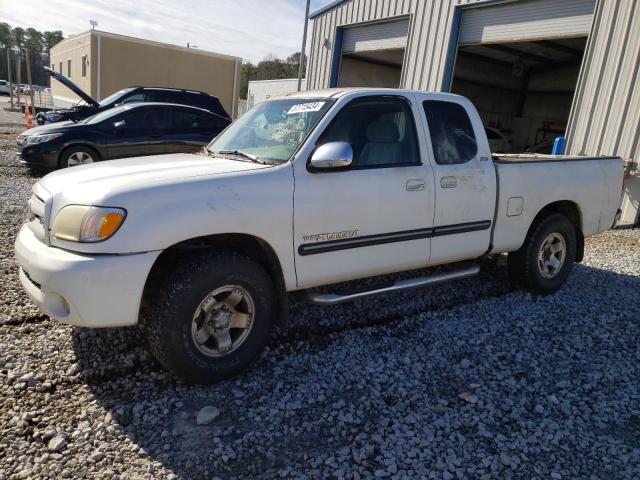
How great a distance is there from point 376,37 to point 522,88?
1316cm

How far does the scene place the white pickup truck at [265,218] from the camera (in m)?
2.76

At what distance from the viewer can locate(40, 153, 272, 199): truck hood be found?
9.39 feet

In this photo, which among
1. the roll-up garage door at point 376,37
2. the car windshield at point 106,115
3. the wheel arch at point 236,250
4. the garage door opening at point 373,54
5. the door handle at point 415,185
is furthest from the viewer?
the garage door opening at point 373,54

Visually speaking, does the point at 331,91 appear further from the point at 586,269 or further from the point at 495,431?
the point at 586,269

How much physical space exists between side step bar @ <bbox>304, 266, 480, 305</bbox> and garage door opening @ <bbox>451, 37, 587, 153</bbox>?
15595 millimetres

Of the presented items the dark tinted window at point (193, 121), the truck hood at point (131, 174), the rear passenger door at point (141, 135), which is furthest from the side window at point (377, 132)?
the dark tinted window at point (193, 121)

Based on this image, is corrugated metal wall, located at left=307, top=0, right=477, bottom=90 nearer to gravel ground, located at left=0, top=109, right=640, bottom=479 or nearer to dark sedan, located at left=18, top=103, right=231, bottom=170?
dark sedan, located at left=18, top=103, right=231, bottom=170

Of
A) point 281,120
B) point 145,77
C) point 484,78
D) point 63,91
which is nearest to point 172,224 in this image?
point 281,120

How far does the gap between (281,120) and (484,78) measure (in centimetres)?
2005

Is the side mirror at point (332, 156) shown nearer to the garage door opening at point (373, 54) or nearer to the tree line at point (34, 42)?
the garage door opening at point (373, 54)

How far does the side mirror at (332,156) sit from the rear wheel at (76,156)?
7.58 m

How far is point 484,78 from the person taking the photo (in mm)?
21344

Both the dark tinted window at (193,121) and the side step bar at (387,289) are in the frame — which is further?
the dark tinted window at (193,121)

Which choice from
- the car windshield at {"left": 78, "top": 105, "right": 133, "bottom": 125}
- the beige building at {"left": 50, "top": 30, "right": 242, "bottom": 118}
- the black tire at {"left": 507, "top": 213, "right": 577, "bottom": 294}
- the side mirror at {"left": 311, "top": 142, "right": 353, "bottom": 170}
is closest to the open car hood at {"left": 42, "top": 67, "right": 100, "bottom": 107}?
the car windshield at {"left": 78, "top": 105, "right": 133, "bottom": 125}
